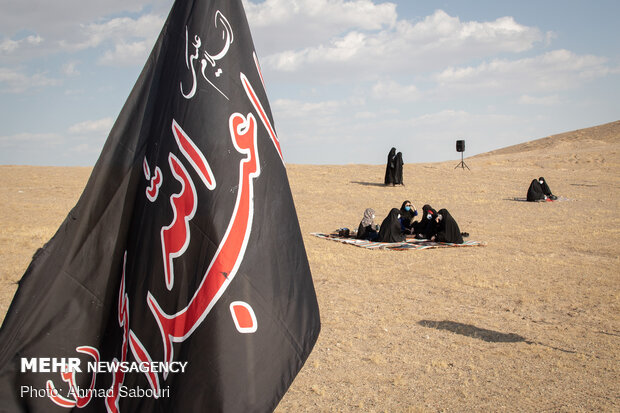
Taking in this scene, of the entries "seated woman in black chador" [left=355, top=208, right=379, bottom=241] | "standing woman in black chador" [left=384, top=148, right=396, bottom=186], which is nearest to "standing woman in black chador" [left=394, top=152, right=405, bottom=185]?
"standing woman in black chador" [left=384, top=148, right=396, bottom=186]

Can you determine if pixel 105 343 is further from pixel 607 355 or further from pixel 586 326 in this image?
pixel 586 326

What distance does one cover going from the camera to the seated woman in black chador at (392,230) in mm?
12180

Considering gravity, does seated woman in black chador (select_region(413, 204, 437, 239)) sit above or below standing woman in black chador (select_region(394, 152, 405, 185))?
below

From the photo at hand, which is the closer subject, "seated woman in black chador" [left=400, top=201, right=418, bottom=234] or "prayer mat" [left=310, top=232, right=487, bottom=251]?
"prayer mat" [left=310, top=232, right=487, bottom=251]

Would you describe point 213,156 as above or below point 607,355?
above

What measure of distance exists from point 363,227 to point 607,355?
7.87 meters

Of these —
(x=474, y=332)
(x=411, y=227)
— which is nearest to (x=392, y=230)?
(x=411, y=227)

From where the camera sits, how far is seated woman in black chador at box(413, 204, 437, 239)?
12844 mm

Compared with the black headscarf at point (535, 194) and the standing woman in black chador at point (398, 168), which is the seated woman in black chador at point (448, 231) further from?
the standing woman in black chador at point (398, 168)

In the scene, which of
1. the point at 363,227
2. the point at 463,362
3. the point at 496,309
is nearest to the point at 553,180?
the point at 363,227

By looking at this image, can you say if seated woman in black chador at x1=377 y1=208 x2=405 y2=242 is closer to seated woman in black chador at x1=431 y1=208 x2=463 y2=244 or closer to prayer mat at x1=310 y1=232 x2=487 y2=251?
prayer mat at x1=310 y1=232 x2=487 y2=251

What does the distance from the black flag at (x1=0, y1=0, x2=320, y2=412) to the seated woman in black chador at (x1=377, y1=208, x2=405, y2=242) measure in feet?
34.5

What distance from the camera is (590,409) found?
4.23 meters

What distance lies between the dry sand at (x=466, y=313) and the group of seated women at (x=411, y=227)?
74cm
